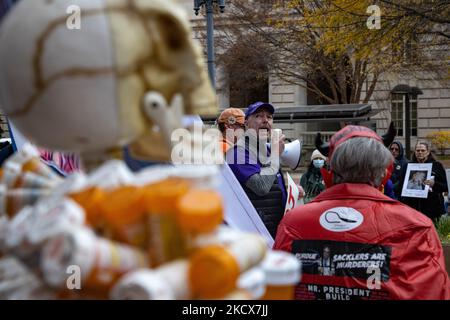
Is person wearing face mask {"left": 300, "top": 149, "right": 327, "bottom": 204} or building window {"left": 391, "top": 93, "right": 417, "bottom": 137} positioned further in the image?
building window {"left": 391, "top": 93, "right": 417, "bottom": 137}

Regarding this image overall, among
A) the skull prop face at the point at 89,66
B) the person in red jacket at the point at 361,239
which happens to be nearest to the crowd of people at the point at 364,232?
the person in red jacket at the point at 361,239

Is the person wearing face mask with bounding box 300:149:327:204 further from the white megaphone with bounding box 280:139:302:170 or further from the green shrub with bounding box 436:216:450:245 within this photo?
the white megaphone with bounding box 280:139:302:170

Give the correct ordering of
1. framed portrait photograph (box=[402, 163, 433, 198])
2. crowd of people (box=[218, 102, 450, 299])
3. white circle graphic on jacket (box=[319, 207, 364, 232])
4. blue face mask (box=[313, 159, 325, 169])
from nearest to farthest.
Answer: crowd of people (box=[218, 102, 450, 299]) → white circle graphic on jacket (box=[319, 207, 364, 232]) → framed portrait photograph (box=[402, 163, 433, 198]) → blue face mask (box=[313, 159, 325, 169])

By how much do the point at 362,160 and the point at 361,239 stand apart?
34cm

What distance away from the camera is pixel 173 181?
1233 millimetres

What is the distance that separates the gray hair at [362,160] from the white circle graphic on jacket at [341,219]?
0.50 feet

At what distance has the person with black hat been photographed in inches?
165

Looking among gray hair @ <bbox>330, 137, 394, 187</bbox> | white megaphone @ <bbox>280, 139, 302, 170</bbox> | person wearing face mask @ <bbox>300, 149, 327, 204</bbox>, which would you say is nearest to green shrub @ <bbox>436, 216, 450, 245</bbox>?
white megaphone @ <bbox>280, 139, 302, 170</bbox>

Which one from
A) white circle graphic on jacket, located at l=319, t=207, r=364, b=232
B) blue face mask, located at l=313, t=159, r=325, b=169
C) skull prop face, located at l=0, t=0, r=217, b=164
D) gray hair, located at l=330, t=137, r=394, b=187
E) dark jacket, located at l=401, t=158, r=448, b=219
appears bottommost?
dark jacket, located at l=401, t=158, r=448, b=219

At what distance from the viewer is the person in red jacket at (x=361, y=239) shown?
8.60 ft

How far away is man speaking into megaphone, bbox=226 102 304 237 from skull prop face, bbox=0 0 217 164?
109 inches

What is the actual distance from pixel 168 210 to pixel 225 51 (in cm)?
2016

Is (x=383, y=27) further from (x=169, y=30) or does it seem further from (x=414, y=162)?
(x=169, y=30)

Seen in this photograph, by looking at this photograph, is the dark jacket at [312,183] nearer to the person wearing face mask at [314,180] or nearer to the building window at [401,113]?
the person wearing face mask at [314,180]
